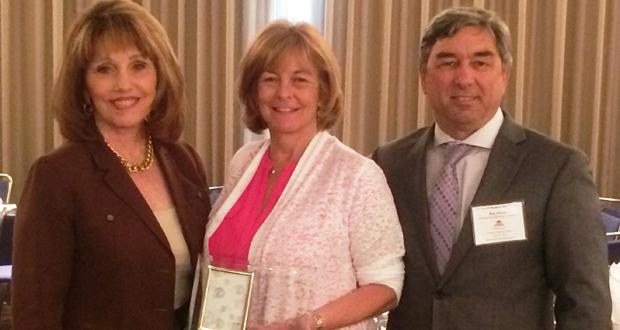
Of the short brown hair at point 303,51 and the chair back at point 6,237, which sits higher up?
the short brown hair at point 303,51

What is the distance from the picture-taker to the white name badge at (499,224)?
2035mm

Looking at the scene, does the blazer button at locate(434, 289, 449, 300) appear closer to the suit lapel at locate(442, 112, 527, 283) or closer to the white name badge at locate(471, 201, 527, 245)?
the suit lapel at locate(442, 112, 527, 283)

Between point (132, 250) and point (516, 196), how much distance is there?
1.07 metres

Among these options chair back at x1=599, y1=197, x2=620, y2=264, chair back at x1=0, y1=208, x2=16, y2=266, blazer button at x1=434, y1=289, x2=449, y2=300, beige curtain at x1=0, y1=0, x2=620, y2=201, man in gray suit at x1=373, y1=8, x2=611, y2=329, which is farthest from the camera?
beige curtain at x1=0, y1=0, x2=620, y2=201

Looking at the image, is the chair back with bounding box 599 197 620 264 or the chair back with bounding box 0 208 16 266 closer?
the chair back with bounding box 599 197 620 264

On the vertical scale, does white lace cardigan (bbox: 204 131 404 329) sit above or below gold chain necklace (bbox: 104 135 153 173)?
below

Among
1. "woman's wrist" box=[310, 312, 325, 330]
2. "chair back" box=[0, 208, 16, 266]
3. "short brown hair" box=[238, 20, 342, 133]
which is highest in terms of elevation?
"short brown hair" box=[238, 20, 342, 133]

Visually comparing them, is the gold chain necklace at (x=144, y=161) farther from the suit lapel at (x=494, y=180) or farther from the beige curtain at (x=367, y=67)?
the beige curtain at (x=367, y=67)

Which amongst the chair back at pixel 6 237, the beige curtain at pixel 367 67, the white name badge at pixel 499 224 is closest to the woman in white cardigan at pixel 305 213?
the white name badge at pixel 499 224

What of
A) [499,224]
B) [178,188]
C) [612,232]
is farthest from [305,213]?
[612,232]

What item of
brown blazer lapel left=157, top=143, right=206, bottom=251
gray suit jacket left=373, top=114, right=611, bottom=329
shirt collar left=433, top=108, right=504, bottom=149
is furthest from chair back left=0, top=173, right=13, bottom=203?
shirt collar left=433, top=108, right=504, bottom=149

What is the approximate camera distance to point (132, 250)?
77.2 inches

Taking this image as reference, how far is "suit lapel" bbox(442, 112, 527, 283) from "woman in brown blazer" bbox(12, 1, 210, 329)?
2.45ft

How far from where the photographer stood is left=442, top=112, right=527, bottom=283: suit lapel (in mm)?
2053
